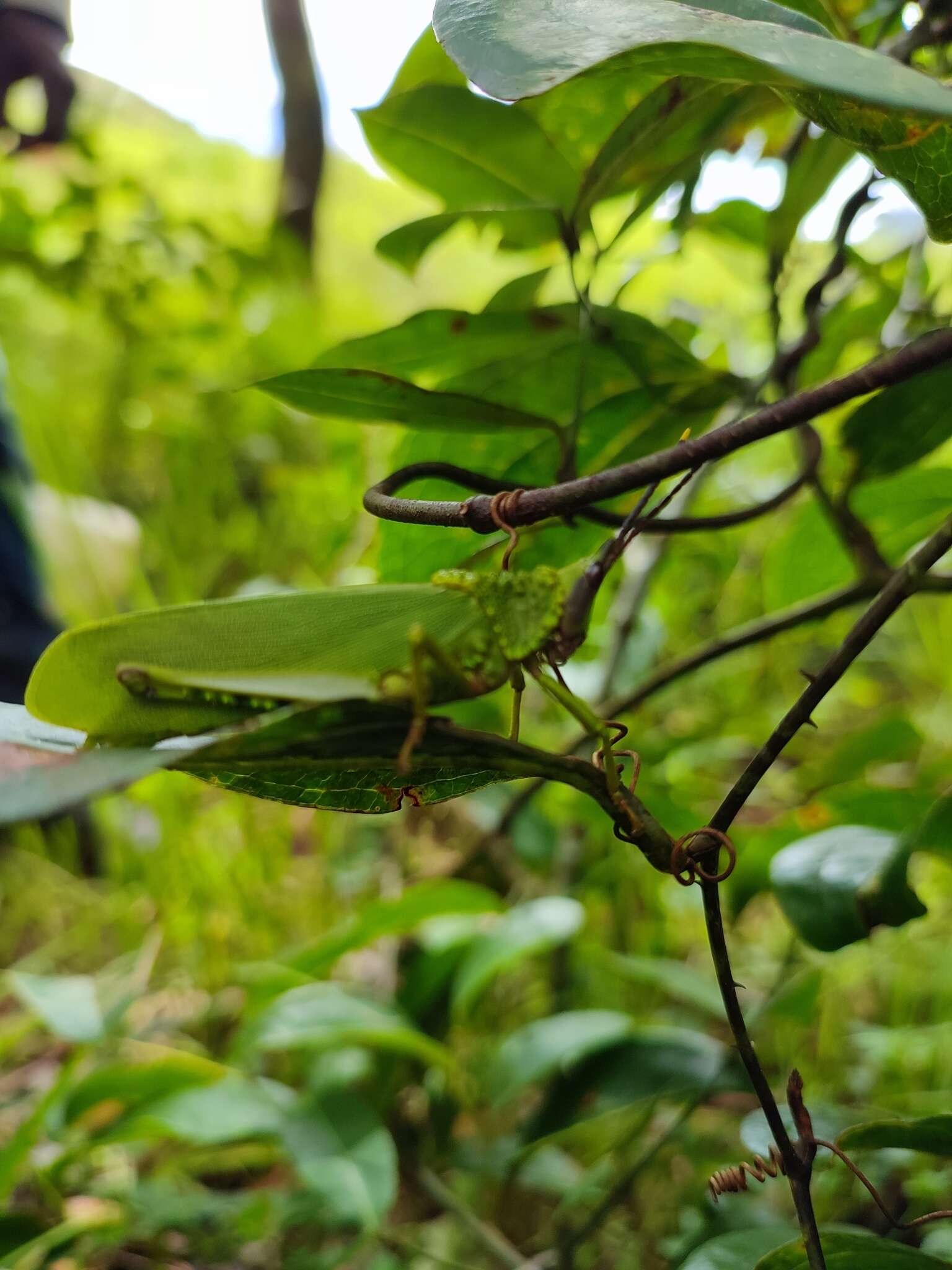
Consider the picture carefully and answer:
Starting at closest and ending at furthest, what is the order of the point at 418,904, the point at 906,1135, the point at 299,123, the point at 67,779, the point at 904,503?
1. the point at 67,779
2. the point at 906,1135
3. the point at 904,503
4. the point at 418,904
5. the point at 299,123

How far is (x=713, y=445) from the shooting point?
0.67 feet

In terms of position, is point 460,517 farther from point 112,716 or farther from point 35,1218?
point 35,1218

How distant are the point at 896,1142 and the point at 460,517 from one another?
0.26 metres

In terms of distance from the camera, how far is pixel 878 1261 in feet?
0.82

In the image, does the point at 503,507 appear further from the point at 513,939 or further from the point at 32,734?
the point at 513,939

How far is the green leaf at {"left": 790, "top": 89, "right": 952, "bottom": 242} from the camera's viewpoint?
20 cm

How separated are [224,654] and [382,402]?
0.38 ft

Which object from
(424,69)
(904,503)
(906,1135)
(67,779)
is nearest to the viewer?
(67,779)

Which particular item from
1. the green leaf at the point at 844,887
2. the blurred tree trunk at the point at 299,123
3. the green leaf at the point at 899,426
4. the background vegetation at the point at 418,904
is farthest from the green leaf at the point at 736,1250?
the blurred tree trunk at the point at 299,123

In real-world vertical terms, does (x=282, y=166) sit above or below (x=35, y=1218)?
above

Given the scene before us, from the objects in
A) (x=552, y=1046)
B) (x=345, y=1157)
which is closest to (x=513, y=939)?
(x=552, y=1046)

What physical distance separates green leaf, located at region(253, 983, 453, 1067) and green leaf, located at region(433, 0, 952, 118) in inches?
20.8

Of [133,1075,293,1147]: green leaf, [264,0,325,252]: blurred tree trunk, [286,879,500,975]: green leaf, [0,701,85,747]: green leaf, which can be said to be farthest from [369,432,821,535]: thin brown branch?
[264,0,325,252]: blurred tree trunk

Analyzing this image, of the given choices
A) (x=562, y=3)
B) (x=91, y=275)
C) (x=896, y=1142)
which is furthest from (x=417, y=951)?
(x=91, y=275)
